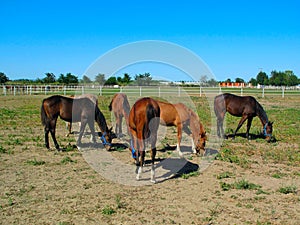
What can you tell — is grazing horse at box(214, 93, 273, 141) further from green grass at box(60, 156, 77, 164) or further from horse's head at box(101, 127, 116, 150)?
green grass at box(60, 156, 77, 164)

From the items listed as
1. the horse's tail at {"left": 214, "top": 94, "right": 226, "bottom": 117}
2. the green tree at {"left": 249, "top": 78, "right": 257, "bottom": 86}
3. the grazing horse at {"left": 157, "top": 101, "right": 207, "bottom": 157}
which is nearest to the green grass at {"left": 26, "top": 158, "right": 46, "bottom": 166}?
the grazing horse at {"left": 157, "top": 101, "right": 207, "bottom": 157}

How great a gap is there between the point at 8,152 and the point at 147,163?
4265 mm

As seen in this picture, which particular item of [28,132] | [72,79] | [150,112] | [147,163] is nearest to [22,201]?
[150,112]

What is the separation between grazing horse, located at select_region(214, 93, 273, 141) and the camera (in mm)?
11409

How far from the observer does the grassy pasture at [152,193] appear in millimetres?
5059

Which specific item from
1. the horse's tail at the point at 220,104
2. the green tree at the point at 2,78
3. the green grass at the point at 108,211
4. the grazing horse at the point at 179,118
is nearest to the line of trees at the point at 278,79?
the green tree at the point at 2,78

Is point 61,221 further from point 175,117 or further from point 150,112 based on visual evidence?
point 175,117

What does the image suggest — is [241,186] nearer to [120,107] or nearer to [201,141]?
[201,141]

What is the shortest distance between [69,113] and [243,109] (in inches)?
257

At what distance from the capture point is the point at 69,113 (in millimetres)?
9609

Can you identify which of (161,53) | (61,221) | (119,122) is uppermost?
(161,53)

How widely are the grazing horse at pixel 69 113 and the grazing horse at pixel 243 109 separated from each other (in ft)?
16.4

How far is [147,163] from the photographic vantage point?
8.56 m

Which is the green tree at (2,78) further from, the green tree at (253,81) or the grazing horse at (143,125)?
the green tree at (253,81)
